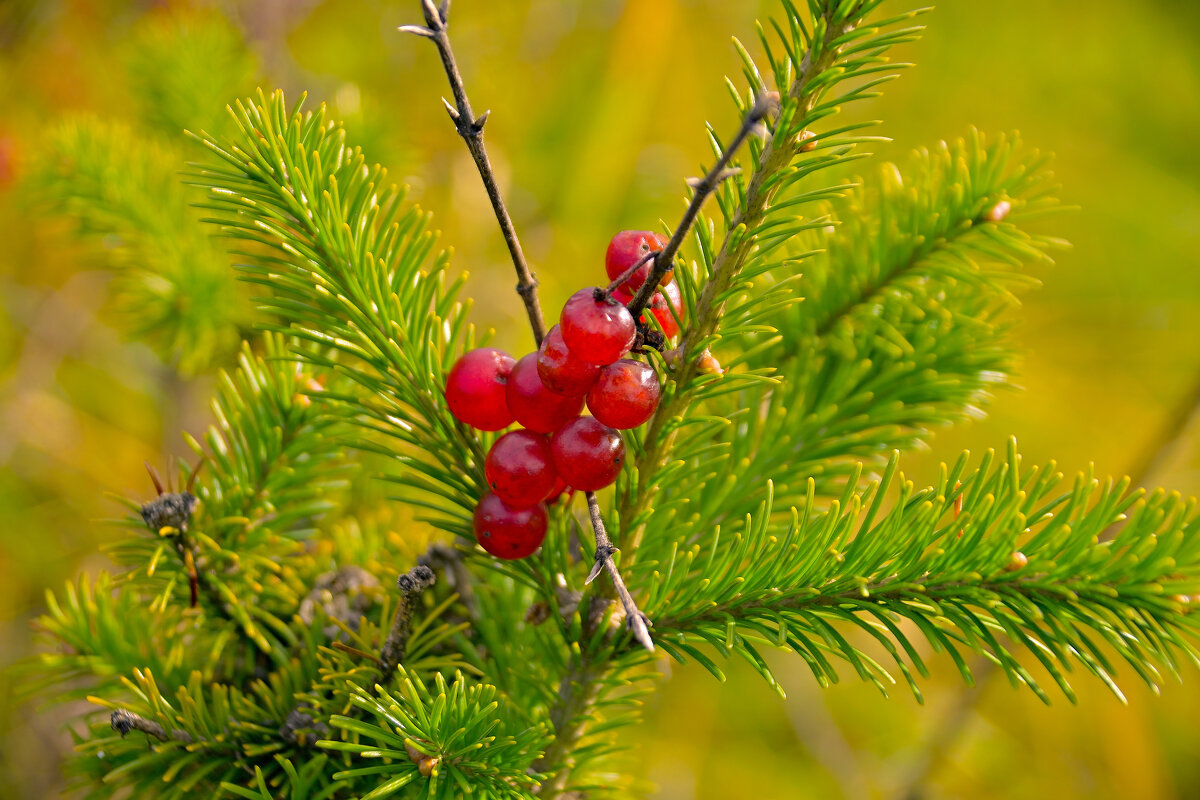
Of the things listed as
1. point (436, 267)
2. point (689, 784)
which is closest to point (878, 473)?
point (436, 267)

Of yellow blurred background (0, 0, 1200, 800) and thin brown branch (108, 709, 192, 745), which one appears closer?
thin brown branch (108, 709, 192, 745)

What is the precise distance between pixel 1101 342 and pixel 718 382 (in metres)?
1.64

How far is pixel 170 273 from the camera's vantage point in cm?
68

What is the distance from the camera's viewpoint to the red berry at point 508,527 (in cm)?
39

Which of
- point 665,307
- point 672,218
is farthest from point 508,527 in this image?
point 672,218

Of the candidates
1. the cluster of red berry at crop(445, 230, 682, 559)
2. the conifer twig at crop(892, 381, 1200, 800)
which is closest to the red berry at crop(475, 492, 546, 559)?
the cluster of red berry at crop(445, 230, 682, 559)

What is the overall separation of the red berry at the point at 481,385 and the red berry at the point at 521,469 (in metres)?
0.02

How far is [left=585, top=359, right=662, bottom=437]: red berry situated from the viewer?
0.34 m

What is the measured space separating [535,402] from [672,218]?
4.46 feet

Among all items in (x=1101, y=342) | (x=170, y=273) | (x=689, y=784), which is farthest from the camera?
(x=1101, y=342)

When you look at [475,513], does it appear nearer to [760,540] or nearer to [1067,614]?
[760,540]

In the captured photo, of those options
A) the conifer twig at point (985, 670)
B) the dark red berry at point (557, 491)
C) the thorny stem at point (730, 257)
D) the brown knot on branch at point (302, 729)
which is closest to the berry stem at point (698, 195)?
the thorny stem at point (730, 257)

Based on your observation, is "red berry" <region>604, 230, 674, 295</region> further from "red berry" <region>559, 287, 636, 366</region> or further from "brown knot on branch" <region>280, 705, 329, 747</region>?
"brown knot on branch" <region>280, 705, 329, 747</region>

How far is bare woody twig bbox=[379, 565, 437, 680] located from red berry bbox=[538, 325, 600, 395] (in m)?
0.11
